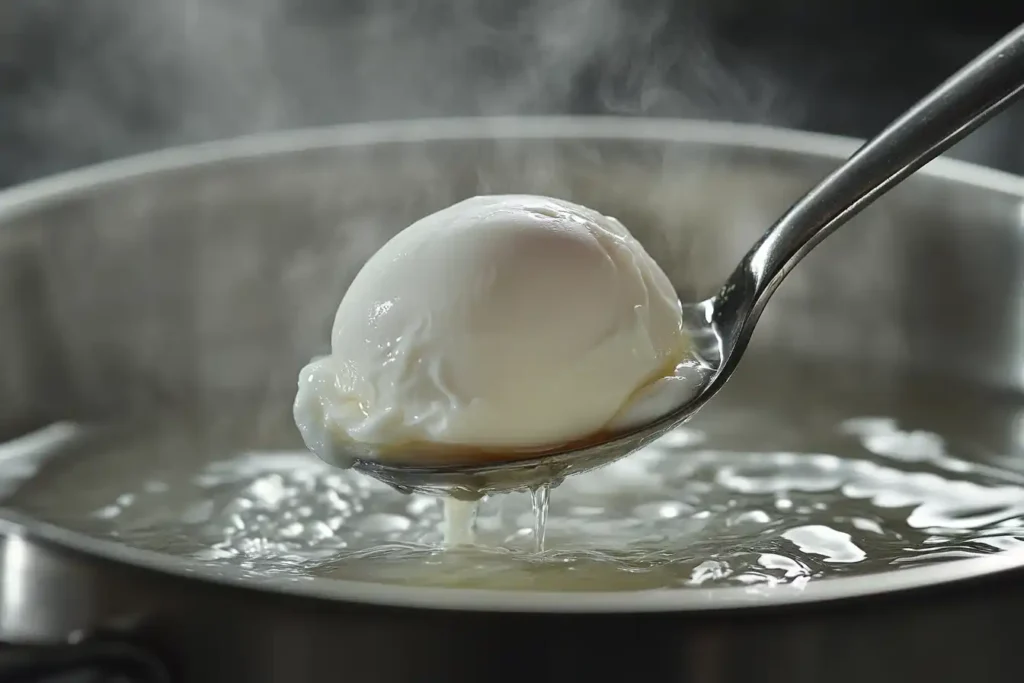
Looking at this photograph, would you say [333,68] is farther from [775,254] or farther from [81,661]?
[81,661]

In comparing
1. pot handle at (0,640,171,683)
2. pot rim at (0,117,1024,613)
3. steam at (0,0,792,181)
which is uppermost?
steam at (0,0,792,181)

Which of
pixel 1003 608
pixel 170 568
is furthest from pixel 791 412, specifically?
pixel 170 568

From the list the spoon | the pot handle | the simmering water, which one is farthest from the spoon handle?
the pot handle

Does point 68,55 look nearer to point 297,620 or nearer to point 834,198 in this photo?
point 834,198

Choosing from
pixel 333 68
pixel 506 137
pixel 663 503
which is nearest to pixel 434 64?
pixel 333 68

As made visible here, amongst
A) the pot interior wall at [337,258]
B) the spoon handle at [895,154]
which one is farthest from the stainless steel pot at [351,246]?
the spoon handle at [895,154]

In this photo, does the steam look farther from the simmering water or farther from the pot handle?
the pot handle

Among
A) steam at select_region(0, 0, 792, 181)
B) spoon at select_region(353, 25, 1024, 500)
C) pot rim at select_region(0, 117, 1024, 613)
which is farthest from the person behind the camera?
steam at select_region(0, 0, 792, 181)

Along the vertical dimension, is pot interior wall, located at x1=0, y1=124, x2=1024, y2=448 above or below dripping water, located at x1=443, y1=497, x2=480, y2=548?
above
